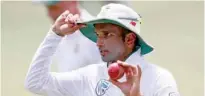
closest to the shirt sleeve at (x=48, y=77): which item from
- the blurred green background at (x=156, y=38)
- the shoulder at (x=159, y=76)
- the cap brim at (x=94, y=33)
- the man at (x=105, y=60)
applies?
the man at (x=105, y=60)

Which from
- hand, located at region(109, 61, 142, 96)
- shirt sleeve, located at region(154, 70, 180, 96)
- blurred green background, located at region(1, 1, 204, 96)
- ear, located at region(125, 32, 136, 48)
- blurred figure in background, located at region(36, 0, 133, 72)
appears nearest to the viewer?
hand, located at region(109, 61, 142, 96)

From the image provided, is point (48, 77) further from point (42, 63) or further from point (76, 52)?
point (76, 52)

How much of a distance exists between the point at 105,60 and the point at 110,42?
0.06 m

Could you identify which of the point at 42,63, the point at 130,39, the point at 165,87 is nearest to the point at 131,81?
the point at 165,87

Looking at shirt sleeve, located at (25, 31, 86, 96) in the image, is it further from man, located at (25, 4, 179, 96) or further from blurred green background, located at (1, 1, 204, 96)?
blurred green background, located at (1, 1, 204, 96)

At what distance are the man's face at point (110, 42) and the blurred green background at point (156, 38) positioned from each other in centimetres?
149

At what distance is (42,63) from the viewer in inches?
75.4

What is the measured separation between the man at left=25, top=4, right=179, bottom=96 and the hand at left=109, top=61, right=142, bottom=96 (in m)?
Result: 0.13

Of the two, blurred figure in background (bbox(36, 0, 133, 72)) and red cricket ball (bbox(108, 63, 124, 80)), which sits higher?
blurred figure in background (bbox(36, 0, 133, 72))

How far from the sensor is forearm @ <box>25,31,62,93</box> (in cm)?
192

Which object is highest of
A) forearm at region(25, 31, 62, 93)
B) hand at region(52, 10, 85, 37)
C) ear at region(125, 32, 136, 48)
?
hand at region(52, 10, 85, 37)

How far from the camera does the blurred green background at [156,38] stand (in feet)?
11.6

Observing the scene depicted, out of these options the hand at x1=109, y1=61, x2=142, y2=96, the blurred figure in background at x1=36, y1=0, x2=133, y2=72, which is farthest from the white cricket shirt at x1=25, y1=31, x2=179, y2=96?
the blurred figure in background at x1=36, y1=0, x2=133, y2=72

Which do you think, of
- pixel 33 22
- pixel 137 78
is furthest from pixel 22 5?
pixel 137 78
